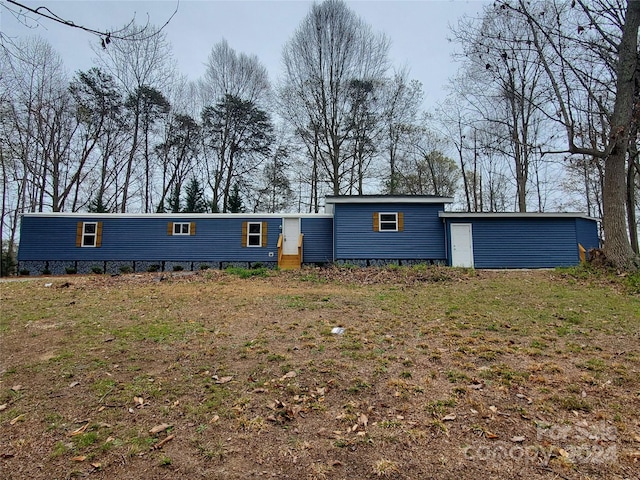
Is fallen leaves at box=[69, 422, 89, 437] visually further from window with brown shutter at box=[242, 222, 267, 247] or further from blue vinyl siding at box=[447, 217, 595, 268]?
blue vinyl siding at box=[447, 217, 595, 268]

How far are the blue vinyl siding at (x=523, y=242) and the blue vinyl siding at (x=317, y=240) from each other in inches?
215

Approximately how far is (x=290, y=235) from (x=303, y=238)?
60 centimetres

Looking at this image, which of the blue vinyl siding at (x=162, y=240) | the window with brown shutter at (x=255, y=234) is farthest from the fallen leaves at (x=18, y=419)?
the window with brown shutter at (x=255, y=234)

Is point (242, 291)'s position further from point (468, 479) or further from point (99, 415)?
point (468, 479)

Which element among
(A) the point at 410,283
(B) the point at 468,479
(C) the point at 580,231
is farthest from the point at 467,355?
(C) the point at 580,231

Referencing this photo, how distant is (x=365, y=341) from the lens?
4.48 m

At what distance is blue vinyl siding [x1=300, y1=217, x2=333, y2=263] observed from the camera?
15180mm

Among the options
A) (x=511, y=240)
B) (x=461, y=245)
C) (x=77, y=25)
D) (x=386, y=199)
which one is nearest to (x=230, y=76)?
(x=386, y=199)

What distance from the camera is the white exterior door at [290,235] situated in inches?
597

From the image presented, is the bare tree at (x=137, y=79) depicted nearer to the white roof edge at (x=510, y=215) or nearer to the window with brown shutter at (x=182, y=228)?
the window with brown shutter at (x=182, y=228)

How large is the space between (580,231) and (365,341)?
623 inches

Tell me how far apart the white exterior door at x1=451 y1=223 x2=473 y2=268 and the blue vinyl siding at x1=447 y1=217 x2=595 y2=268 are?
0.67 feet

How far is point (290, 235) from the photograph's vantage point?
15.2 metres

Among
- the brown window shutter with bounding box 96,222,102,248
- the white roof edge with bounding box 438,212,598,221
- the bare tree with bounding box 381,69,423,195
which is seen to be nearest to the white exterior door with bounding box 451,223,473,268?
the white roof edge with bounding box 438,212,598,221
